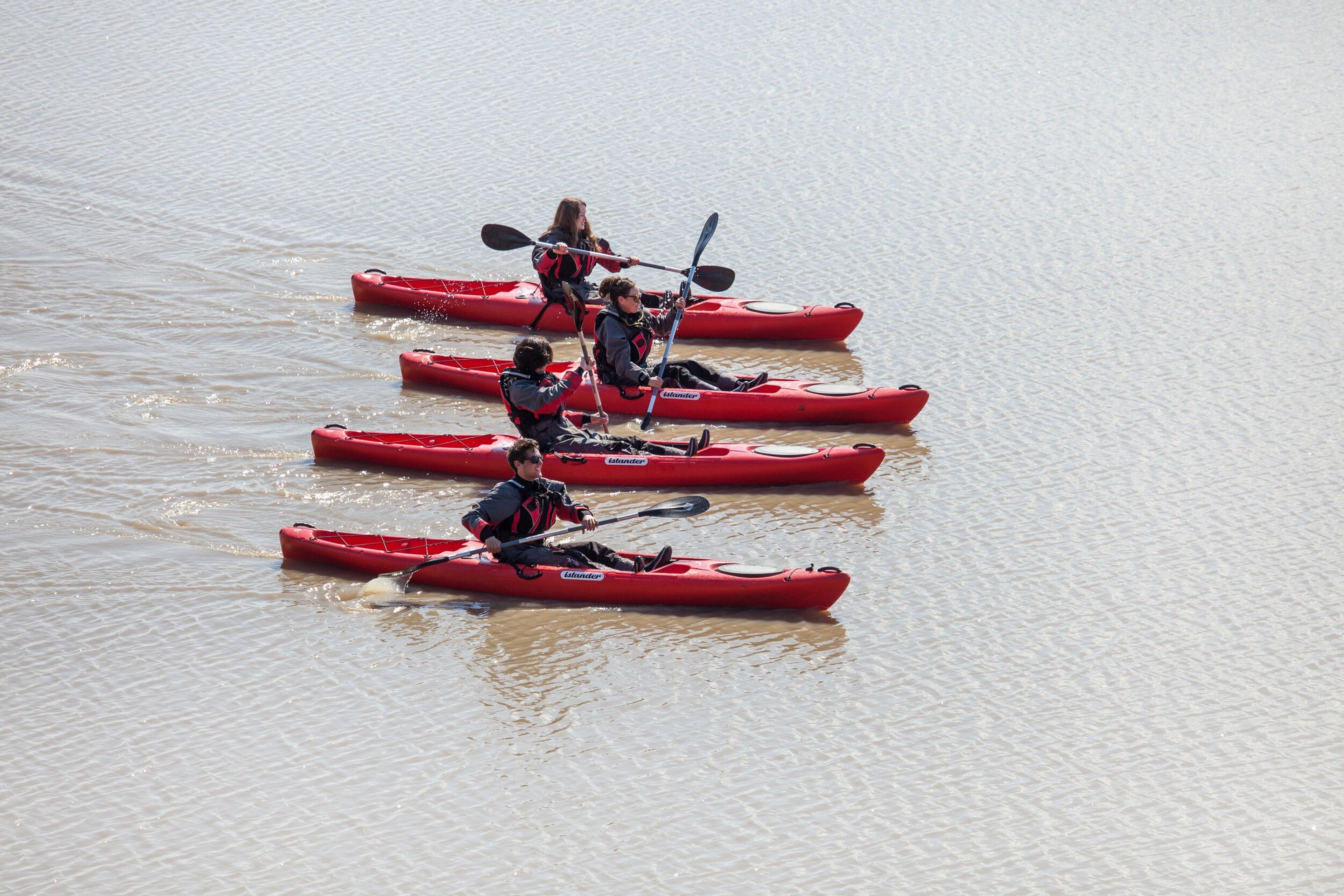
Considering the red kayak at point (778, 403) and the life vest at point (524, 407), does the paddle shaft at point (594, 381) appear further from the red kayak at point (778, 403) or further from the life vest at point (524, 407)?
the life vest at point (524, 407)

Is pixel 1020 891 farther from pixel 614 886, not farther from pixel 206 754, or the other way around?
pixel 206 754

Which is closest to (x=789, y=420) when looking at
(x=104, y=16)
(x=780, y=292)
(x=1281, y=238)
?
(x=780, y=292)

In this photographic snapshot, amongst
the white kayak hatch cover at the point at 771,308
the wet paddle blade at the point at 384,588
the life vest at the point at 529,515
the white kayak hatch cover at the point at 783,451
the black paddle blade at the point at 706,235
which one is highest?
the black paddle blade at the point at 706,235

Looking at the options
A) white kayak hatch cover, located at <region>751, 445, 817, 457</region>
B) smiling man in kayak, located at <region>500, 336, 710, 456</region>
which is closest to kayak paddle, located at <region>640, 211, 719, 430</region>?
smiling man in kayak, located at <region>500, 336, 710, 456</region>

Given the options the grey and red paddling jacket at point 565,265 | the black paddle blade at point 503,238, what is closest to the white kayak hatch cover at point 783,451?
the grey and red paddling jacket at point 565,265

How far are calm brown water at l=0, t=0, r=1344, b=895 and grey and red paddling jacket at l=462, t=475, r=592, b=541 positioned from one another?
45 cm

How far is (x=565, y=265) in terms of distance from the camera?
1148 centimetres

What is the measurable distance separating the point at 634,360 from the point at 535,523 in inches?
100

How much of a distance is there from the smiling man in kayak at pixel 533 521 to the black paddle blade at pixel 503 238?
3912 mm

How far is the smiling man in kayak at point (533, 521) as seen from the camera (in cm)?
780

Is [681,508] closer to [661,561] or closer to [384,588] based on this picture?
[661,561]

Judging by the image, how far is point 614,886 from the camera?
608 centimetres

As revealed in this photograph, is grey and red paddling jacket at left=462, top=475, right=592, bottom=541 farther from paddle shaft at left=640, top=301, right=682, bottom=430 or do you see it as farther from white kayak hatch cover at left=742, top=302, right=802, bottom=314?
white kayak hatch cover at left=742, top=302, right=802, bottom=314

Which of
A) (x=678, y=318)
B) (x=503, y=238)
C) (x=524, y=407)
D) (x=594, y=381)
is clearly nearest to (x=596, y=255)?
(x=503, y=238)
